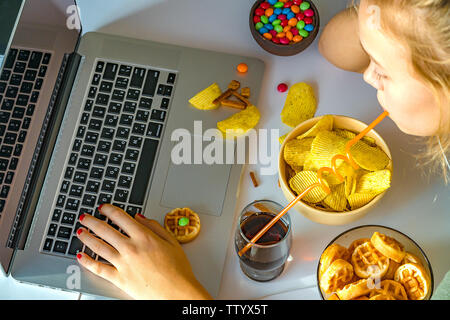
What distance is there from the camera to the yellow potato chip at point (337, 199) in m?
0.84

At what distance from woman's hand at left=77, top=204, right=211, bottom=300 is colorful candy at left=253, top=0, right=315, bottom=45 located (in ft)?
1.28

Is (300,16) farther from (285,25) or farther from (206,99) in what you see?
(206,99)

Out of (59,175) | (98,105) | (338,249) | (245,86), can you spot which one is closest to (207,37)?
(245,86)

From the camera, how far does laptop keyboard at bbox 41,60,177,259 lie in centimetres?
91

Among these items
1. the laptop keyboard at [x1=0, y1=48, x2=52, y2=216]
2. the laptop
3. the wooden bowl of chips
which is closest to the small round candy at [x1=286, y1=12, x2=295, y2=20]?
the laptop

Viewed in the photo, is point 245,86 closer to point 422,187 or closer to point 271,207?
point 271,207

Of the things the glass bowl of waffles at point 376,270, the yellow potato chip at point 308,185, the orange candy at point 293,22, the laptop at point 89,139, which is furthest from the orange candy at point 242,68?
the glass bowl of waffles at point 376,270

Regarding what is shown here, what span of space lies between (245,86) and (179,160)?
8.0 inches

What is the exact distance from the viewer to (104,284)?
34.3 inches

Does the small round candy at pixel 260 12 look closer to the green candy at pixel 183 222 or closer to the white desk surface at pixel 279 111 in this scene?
the white desk surface at pixel 279 111

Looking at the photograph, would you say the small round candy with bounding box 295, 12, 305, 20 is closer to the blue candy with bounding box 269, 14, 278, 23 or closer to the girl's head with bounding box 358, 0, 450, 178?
the blue candy with bounding box 269, 14, 278, 23

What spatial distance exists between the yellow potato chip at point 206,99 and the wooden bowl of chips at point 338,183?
Answer: 18 cm

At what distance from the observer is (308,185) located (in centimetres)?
83

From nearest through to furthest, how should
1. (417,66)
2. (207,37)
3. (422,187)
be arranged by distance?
1. (417,66)
2. (422,187)
3. (207,37)
